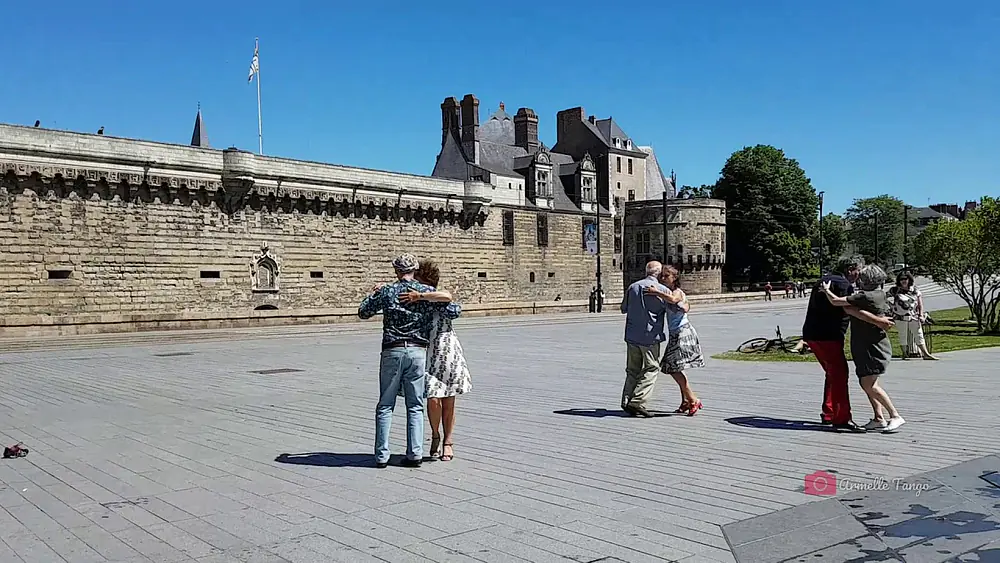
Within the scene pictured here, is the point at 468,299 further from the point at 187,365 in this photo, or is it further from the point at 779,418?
the point at 779,418

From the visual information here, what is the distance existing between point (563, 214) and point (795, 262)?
1099 inches

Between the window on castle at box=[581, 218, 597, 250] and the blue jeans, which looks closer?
the blue jeans

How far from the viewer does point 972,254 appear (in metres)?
22.5

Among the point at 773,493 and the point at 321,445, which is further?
the point at 321,445

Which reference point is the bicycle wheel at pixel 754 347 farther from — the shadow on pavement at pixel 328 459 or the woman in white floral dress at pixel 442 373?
the shadow on pavement at pixel 328 459

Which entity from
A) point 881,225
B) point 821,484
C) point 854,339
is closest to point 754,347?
point 854,339

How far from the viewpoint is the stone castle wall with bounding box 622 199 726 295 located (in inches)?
2672

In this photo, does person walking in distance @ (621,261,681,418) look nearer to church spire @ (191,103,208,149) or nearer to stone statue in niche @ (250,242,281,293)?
stone statue in niche @ (250,242,281,293)

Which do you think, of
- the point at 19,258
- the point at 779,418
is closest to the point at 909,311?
the point at 779,418

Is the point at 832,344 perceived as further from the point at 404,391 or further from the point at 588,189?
the point at 588,189

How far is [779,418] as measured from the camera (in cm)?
851

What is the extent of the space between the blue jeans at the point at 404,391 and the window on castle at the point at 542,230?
45.8 m

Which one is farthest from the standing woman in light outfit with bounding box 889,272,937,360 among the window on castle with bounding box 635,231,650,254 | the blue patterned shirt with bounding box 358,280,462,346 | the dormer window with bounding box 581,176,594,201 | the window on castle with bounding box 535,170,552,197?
the window on castle with bounding box 635,231,650,254

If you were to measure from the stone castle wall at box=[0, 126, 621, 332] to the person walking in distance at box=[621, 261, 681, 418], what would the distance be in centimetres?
2232
